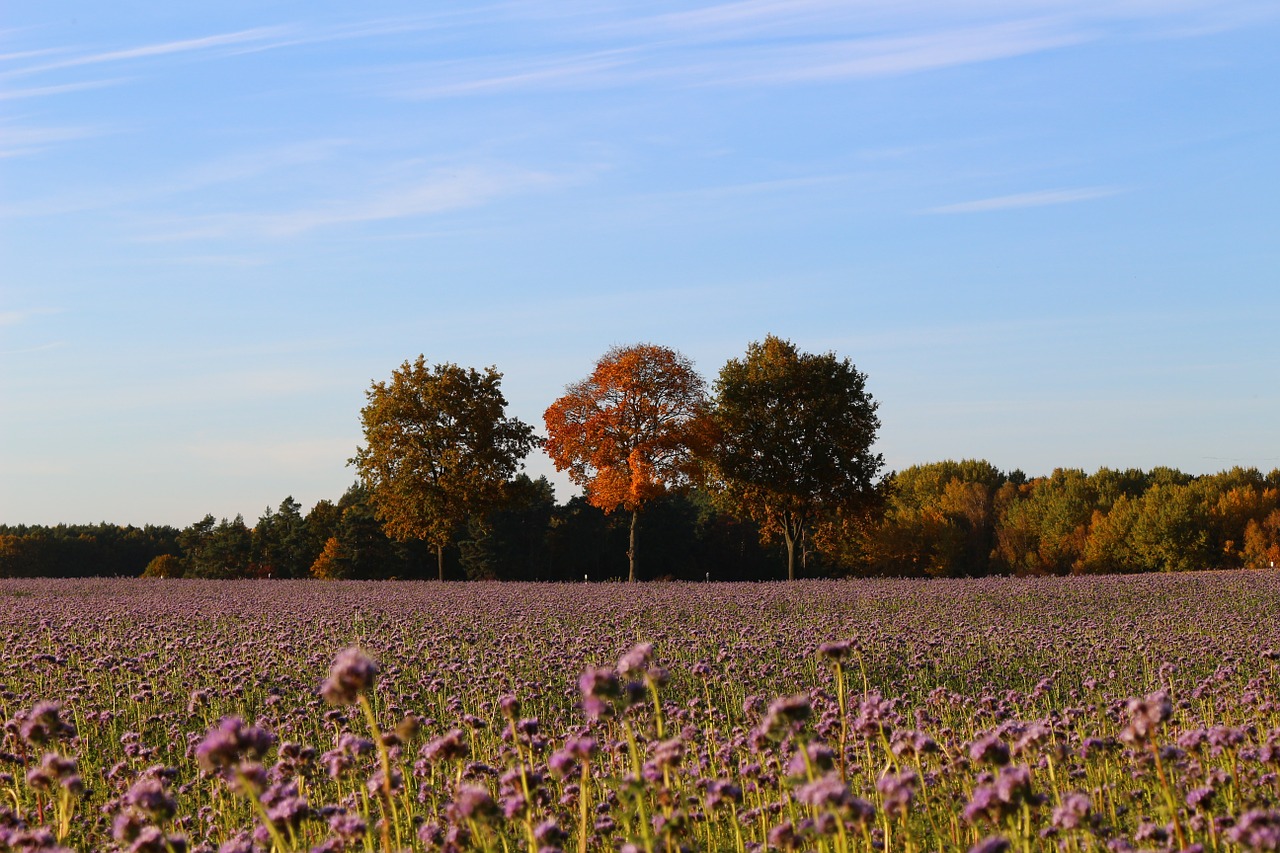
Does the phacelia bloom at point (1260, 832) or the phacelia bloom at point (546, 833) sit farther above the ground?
the phacelia bloom at point (1260, 832)

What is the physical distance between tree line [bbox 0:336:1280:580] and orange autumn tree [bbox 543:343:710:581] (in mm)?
63

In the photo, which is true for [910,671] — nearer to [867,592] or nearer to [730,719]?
[730,719]

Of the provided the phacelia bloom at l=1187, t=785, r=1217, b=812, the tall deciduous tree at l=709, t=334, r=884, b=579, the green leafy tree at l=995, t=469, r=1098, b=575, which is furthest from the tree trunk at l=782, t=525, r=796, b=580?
the phacelia bloom at l=1187, t=785, r=1217, b=812

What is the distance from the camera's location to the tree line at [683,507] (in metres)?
39.0

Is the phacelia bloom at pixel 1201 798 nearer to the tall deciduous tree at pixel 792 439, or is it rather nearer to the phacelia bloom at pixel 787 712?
the phacelia bloom at pixel 787 712

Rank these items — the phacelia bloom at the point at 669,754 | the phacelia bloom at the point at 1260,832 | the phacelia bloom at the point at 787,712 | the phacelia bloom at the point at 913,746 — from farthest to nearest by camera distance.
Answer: the phacelia bloom at the point at 913,746 → the phacelia bloom at the point at 669,754 → the phacelia bloom at the point at 787,712 → the phacelia bloom at the point at 1260,832

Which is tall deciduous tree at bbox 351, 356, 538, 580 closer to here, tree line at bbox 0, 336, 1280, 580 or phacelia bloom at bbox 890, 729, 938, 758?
tree line at bbox 0, 336, 1280, 580

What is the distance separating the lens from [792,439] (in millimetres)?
40375

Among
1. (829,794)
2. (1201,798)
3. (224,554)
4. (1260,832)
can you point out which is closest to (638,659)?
(829,794)

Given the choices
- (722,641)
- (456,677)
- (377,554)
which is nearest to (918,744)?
(456,677)

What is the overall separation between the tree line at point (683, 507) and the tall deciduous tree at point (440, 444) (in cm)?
7

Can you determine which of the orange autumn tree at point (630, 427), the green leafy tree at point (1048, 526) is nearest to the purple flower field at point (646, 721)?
the orange autumn tree at point (630, 427)

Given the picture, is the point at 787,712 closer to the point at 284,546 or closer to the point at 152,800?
the point at 152,800

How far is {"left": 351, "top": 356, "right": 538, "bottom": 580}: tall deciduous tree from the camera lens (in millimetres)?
39969
